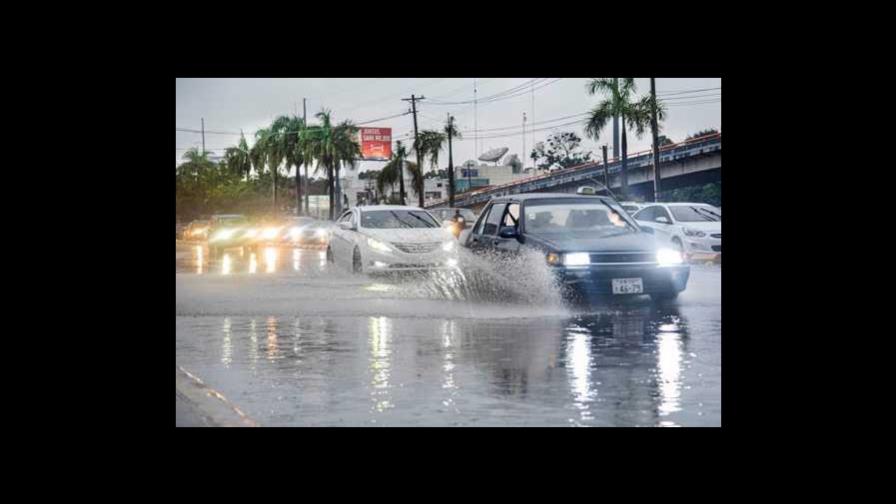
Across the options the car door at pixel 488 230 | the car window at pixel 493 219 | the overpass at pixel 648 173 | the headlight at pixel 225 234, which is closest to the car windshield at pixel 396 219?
the car door at pixel 488 230

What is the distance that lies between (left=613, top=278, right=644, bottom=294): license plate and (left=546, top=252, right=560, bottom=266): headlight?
72 cm

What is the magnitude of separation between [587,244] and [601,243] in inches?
7.7

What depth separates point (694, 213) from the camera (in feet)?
98.1

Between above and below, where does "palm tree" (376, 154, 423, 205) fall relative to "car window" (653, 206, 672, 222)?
above

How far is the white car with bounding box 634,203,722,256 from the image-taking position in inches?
1094

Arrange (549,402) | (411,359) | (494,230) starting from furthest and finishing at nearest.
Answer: (494,230), (411,359), (549,402)

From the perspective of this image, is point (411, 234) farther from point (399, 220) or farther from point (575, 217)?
point (575, 217)

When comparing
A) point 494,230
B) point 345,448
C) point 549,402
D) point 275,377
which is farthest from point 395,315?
point 345,448

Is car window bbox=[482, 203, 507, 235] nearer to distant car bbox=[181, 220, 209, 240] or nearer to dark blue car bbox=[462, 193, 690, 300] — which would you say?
dark blue car bbox=[462, 193, 690, 300]

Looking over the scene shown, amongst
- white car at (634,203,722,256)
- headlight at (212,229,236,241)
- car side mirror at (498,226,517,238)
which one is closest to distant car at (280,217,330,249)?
headlight at (212,229,236,241)
